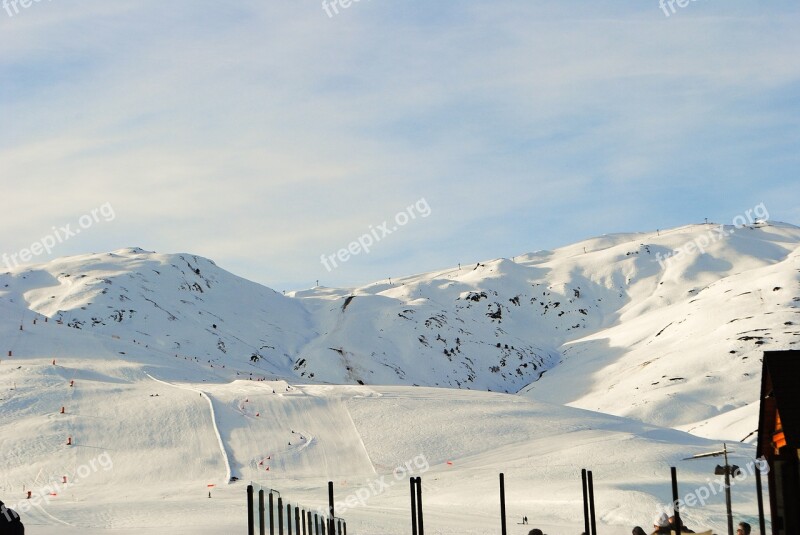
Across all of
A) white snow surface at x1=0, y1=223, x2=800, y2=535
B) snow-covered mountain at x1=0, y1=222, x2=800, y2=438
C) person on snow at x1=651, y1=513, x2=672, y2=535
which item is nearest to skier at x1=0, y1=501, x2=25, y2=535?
person on snow at x1=651, y1=513, x2=672, y2=535

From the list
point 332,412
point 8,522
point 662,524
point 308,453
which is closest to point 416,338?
point 332,412

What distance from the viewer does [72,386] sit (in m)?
97.2

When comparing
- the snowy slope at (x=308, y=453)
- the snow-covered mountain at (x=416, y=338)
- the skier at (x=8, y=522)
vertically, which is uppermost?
the snow-covered mountain at (x=416, y=338)

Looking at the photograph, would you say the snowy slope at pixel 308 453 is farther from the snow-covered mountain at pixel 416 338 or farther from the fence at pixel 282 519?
the snow-covered mountain at pixel 416 338

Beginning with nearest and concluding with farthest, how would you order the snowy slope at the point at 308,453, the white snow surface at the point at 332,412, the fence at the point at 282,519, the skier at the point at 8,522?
the skier at the point at 8,522 → the fence at the point at 282,519 → the snowy slope at the point at 308,453 → the white snow surface at the point at 332,412

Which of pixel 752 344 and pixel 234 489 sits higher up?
pixel 752 344

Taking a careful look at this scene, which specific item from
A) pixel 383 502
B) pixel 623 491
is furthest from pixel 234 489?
pixel 623 491

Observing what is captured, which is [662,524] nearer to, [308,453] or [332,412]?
[308,453]

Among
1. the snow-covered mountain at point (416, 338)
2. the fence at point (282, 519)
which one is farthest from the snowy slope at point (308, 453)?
the snow-covered mountain at point (416, 338)

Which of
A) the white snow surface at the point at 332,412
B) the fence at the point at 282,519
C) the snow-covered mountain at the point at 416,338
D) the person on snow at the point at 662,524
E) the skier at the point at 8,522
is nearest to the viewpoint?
the skier at the point at 8,522

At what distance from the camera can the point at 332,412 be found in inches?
3767

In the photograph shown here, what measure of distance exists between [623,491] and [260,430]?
3696 centimetres

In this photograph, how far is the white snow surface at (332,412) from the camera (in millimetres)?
64562

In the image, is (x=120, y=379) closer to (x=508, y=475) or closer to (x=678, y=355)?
(x=508, y=475)
